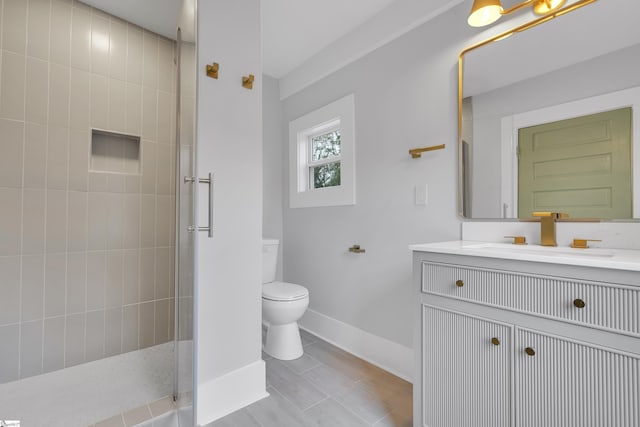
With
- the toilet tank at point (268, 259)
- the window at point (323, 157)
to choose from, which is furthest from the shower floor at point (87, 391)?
the window at point (323, 157)

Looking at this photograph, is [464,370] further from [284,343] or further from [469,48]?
[469,48]

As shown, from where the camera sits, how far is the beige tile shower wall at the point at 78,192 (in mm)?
1658

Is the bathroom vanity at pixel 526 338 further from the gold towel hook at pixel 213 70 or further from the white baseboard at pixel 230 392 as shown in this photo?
the gold towel hook at pixel 213 70

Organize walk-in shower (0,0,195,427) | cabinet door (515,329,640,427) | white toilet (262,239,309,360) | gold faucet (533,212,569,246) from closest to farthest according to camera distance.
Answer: cabinet door (515,329,640,427), gold faucet (533,212,569,246), walk-in shower (0,0,195,427), white toilet (262,239,309,360)

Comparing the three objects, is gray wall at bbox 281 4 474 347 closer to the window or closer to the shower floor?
the window

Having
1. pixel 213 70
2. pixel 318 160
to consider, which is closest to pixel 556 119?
pixel 213 70

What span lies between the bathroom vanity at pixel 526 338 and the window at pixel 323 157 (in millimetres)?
1143

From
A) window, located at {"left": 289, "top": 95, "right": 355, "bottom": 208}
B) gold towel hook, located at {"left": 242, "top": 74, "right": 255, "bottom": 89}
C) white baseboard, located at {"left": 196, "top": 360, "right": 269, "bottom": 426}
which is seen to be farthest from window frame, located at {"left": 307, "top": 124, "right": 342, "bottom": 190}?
white baseboard, located at {"left": 196, "top": 360, "right": 269, "bottom": 426}

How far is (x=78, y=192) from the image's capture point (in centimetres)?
184

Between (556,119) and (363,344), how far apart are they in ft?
5.89

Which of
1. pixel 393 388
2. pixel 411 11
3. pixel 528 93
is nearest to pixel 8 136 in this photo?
pixel 411 11

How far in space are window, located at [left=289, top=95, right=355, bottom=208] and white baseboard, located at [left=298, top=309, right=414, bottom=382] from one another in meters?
1.00

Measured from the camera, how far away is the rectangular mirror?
3.85 feet

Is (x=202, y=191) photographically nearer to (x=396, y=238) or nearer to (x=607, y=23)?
(x=396, y=238)
